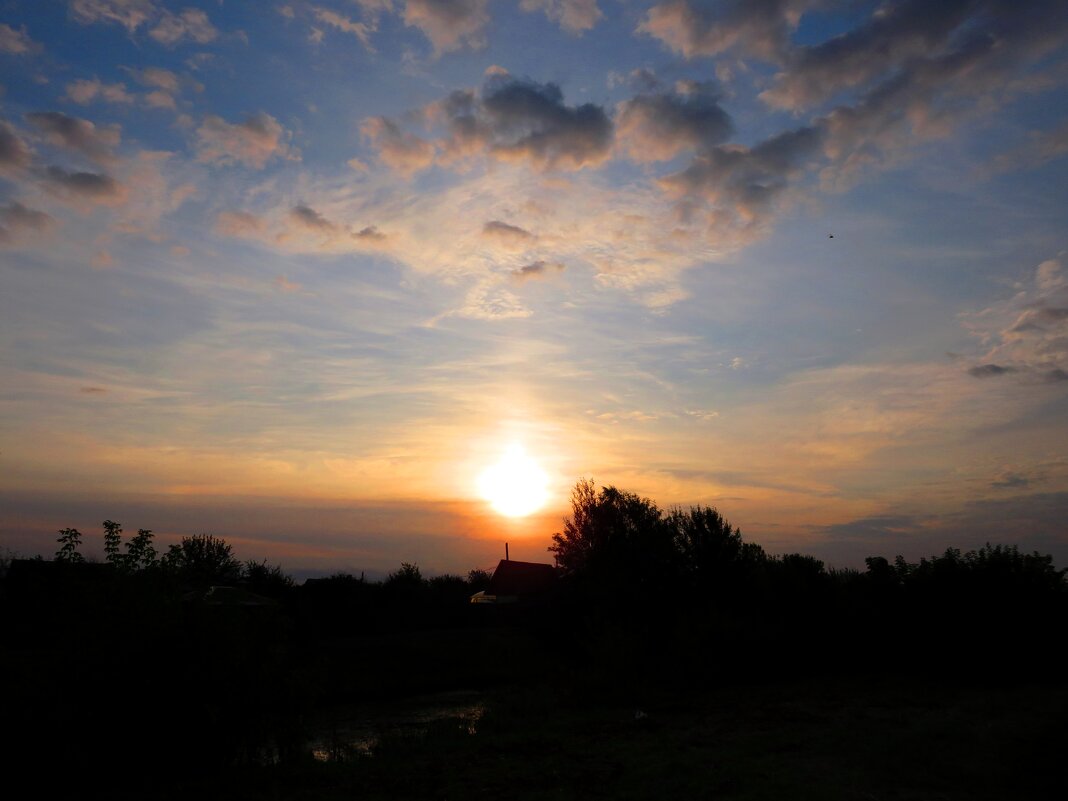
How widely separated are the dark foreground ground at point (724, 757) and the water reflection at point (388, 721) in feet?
3.21

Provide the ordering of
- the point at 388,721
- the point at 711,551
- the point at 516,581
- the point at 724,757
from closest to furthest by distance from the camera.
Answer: the point at 724,757
the point at 388,721
the point at 711,551
the point at 516,581

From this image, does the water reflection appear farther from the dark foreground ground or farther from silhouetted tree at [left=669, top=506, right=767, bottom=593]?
silhouetted tree at [left=669, top=506, right=767, bottom=593]

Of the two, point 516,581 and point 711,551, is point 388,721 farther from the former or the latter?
point 516,581

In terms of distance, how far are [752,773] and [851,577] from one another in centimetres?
1842

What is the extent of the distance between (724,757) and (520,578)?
55286mm

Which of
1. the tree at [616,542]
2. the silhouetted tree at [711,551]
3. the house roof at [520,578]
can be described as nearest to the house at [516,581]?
the house roof at [520,578]

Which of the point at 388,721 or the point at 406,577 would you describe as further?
the point at 406,577

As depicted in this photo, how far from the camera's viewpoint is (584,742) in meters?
14.5

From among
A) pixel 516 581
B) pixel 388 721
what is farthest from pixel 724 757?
pixel 516 581

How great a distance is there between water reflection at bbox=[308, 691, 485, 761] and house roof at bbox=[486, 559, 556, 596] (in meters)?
34.6

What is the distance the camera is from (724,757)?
12297mm

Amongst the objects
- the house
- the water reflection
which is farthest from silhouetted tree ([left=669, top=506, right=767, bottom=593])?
the house

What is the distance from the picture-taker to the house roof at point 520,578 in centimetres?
6500

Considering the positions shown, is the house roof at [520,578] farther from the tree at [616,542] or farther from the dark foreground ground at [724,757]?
the dark foreground ground at [724,757]
